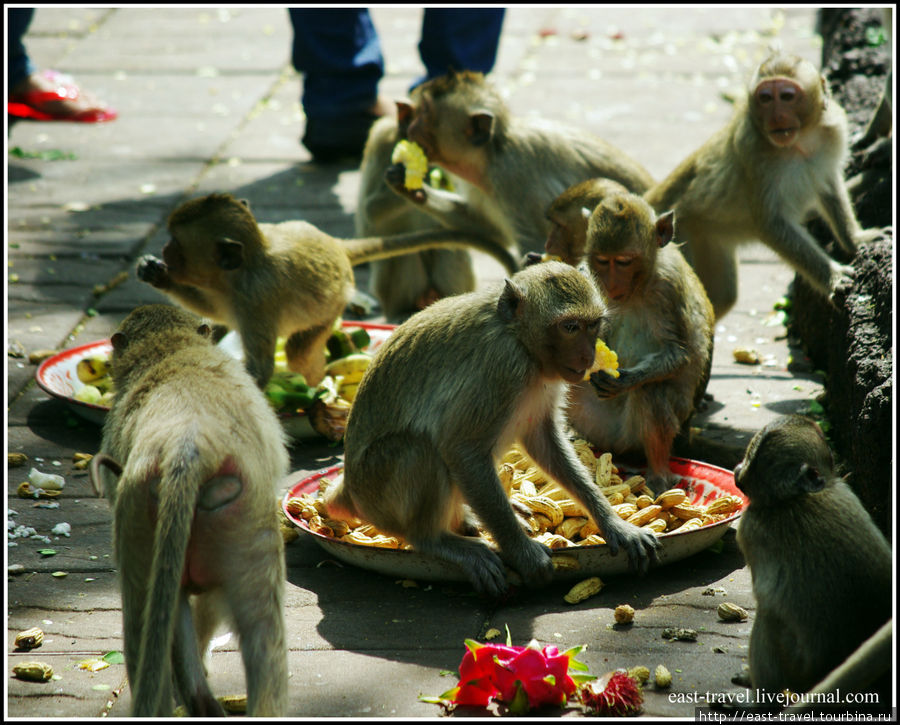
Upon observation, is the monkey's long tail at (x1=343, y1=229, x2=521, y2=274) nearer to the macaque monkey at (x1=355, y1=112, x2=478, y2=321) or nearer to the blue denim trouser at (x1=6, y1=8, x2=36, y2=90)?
the macaque monkey at (x1=355, y1=112, x2=478, y2=321)

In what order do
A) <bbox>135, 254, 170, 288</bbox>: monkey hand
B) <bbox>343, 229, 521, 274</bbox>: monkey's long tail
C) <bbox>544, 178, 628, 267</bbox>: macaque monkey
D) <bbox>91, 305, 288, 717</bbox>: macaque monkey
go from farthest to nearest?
<bbox>343, 229, 521, 274</bbox>: monkey's long tail < <bbox>135, 254, 170, 288</bbox>: monkey hand < <bbox>544, 178, 628, 267</bbox>: macaque monkey < <bbox>91, 305, 288, 717</bbox>: macaque monkey

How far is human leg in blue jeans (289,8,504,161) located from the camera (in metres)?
9.41

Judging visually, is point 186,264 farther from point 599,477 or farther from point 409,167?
point 599,477

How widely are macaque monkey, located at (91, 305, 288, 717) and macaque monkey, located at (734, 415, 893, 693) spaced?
1.50m

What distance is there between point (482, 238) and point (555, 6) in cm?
869

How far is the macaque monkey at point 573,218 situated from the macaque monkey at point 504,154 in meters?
1.02

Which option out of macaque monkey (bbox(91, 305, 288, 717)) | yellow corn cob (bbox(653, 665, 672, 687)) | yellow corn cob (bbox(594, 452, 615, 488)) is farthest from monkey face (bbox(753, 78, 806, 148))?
macaque monkey (bbox(91, 305, 288, 717))

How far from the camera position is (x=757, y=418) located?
6.00m

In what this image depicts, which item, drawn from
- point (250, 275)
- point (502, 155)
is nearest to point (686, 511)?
point (250, 275)

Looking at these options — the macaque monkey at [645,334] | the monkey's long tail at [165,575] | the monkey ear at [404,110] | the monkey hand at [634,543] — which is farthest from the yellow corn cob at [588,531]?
the monkey ear at [404,110]

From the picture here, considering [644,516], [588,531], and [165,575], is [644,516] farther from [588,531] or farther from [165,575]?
[165,575]

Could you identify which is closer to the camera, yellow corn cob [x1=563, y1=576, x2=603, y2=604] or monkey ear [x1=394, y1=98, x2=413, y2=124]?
yellow corn cob [x1=563, y1=576, x2=603, y2=604]

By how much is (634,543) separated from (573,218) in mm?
1929

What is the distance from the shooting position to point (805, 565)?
3377 millimetres
